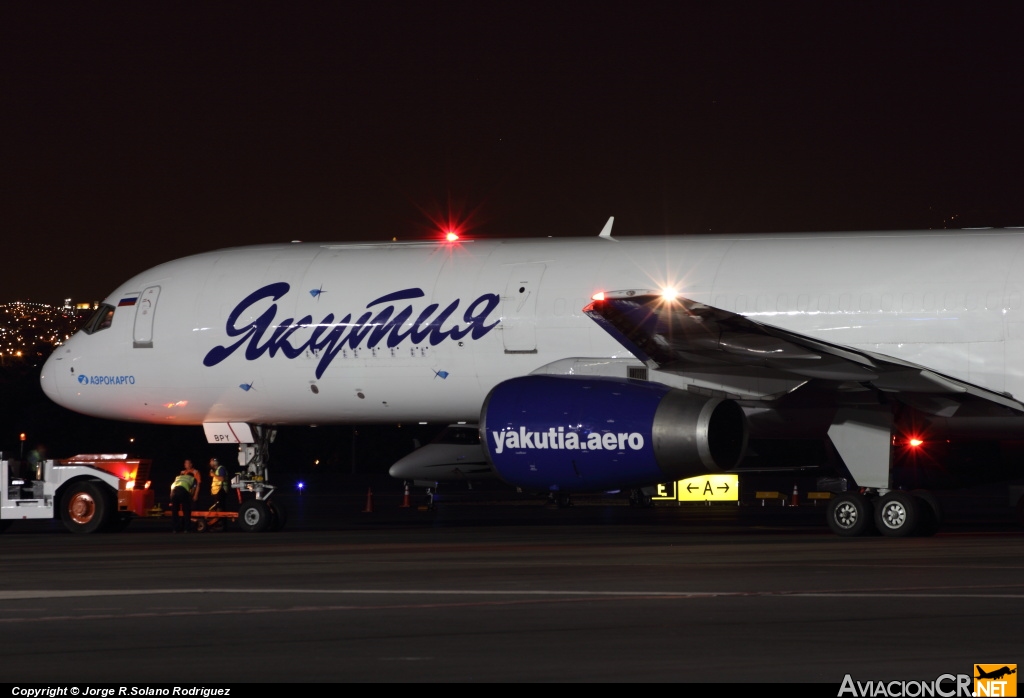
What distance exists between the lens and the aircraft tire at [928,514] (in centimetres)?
2101

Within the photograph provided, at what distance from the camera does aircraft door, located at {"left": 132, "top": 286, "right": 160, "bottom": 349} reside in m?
24.9

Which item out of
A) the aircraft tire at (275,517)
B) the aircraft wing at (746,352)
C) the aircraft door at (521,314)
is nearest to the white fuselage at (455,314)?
the aircraft door at (521,314)

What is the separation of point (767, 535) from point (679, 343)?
11.4ft

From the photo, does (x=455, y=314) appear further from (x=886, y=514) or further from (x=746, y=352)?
(x=886, y=514)

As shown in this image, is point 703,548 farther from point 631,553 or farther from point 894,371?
point 894,371

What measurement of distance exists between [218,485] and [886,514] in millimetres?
10517

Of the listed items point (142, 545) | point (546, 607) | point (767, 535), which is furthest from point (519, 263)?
point (546, 607)

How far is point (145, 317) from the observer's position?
25047 millimetres

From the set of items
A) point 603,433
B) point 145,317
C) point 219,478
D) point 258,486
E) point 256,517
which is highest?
point 145,317

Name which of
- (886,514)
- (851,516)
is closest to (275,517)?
(851,516)

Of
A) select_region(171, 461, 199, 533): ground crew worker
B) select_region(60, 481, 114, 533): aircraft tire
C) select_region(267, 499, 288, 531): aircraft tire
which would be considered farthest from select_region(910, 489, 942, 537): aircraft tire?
select_region(60, 481, 114, 533): aircraft tire

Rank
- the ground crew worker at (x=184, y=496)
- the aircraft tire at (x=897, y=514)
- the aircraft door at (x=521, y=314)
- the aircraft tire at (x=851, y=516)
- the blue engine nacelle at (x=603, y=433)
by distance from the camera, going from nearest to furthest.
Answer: the blue engine nacelle at (x=603, y=433) < the aircraft tire at (x=897, y=514) < the aircraft tire at (x=851, y=516) < the aircraft door at (x=521, y=314) < the ground crew worker at (x=184, y=496)

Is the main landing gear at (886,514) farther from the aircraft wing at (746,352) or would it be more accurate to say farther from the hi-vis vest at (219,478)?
the hi-vis vest at (219,478)

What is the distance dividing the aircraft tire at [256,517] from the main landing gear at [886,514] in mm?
8385
